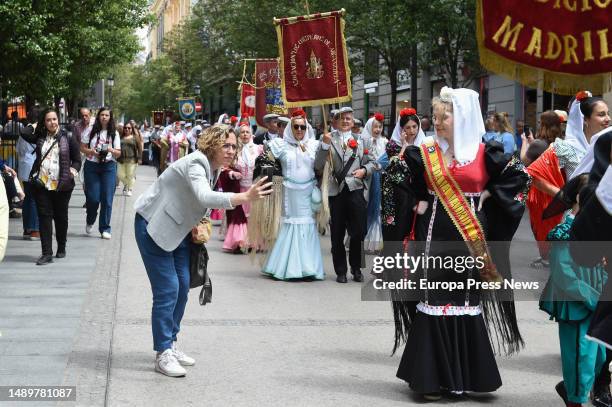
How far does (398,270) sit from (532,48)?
1693mm

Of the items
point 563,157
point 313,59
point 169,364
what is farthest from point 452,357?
point 313,59

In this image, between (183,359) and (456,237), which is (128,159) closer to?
(183,359)

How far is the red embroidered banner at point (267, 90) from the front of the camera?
2072 centimetres

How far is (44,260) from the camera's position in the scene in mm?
11180

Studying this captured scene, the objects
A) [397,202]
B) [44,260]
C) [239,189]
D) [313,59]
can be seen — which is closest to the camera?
[397,202]

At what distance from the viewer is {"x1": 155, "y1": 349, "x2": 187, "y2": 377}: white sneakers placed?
635 cm

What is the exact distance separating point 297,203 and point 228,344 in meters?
3.81

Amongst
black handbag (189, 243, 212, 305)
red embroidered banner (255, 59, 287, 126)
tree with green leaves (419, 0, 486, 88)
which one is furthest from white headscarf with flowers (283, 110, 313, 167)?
tree with green leaves (419, 0, 486, 88)

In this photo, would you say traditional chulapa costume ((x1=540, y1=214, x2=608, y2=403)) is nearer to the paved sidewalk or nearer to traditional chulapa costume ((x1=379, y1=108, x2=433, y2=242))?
traditional chulapa costume ((x1=379, y1=108, x2=433, y2=242))

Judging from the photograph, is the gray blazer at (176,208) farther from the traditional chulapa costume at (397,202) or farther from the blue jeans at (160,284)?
the traditional chulapa costume at (397,202)

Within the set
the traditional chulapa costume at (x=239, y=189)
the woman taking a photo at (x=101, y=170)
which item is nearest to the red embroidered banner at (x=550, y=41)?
the traditional chulapa costume at (x=239, y=189)

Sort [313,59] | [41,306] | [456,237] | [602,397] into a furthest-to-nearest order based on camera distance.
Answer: [313,59]
[41,306]
[456,237]
[602,397]

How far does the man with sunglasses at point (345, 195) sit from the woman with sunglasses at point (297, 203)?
18cm

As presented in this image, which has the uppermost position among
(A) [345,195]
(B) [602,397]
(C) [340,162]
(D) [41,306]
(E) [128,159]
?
(E) [128,159]
